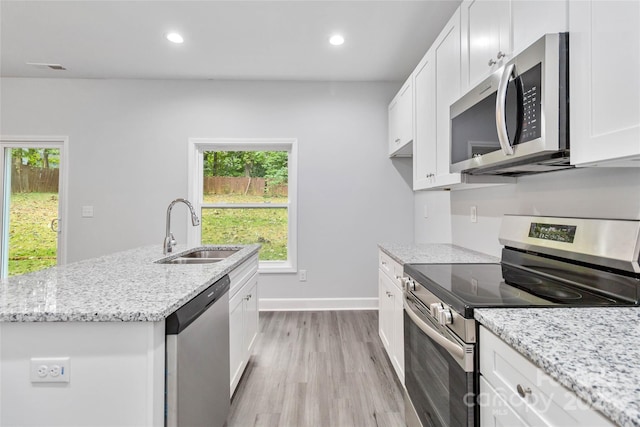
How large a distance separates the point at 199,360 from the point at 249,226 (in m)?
2.52

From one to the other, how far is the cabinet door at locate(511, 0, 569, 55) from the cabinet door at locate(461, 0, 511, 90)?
0.05m

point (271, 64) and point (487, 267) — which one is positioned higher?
point (271, 64)

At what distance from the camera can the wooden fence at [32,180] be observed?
3.56 metres

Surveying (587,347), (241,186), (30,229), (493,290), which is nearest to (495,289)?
(493,290)

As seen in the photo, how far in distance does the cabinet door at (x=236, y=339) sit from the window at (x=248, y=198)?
1.70m

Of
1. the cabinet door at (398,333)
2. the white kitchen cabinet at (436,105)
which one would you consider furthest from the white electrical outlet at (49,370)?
the white kitchen cabinet at (436,105)

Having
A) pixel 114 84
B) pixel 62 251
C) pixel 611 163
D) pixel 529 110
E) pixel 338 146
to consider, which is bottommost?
pixel 62 251

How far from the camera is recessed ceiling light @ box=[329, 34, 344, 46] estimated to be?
261cm

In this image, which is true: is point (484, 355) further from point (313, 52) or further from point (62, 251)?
point (62, 251)

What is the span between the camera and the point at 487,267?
5.24 feet

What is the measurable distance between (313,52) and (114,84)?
92.5 inches

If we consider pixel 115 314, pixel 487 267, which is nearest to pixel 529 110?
pixel 487 267

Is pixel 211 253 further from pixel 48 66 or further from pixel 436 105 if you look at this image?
pixel 48 66

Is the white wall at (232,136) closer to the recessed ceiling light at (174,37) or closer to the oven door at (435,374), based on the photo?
the recessed ceiling light at (174,37)
